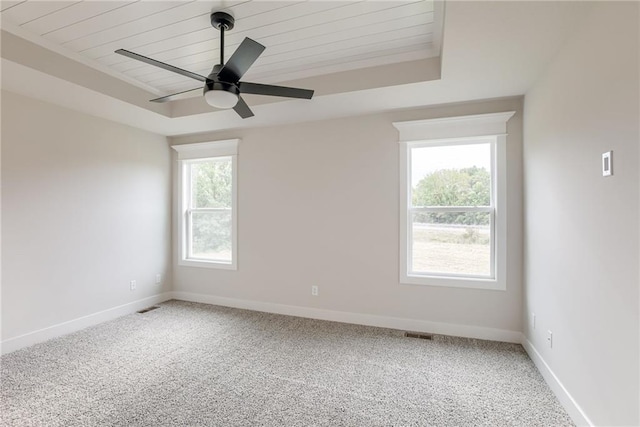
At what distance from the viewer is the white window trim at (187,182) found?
4.02 metres

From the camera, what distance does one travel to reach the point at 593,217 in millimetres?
1642

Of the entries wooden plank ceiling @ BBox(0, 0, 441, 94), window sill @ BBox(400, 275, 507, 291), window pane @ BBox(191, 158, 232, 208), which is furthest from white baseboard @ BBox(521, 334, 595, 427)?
window pane @ BBox(191, 158, 232, 208)

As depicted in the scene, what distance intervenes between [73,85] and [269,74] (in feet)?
5.56

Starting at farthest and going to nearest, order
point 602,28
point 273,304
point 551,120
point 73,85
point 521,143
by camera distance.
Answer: point 273,304 → point 521,143 → point 73,85 → point 551,120 → point 602,28

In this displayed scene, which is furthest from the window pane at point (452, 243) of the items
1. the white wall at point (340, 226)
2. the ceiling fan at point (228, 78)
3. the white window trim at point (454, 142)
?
the ceiling fan at point (228, 78)

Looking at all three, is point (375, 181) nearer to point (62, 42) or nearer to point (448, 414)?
point (448, 414)

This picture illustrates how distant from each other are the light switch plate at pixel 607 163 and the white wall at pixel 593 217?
0.10 ft

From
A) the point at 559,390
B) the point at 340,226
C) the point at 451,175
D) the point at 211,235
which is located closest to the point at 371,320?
the point at 340,226

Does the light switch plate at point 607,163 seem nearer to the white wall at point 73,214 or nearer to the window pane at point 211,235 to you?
the window pane at point 211,235

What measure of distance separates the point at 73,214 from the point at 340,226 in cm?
293

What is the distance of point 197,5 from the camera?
6.36ft

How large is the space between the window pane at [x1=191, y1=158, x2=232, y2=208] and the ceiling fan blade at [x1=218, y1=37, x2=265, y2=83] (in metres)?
2.29

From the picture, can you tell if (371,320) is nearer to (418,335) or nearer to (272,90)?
(418,335)

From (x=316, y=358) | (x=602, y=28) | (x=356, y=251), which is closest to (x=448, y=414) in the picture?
(x=316, y=358)
